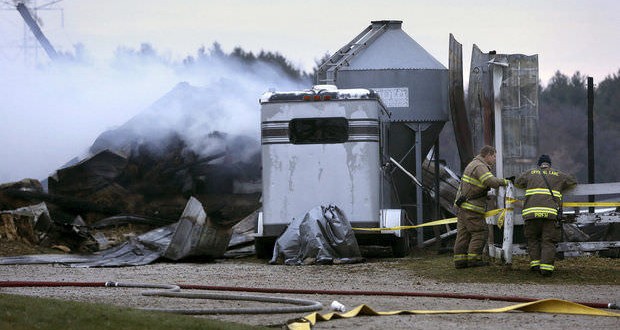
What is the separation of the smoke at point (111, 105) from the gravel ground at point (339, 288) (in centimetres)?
645

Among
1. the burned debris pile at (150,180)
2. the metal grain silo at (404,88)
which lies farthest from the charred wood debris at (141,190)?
the metal grain silo at (404,88)

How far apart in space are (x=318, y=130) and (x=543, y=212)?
573 centimetres

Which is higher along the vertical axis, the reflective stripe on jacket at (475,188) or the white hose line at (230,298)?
the reflective stripe on jacket at (475,188)

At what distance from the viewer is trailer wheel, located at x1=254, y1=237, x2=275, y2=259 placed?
2117cm

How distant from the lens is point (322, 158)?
2086 cm

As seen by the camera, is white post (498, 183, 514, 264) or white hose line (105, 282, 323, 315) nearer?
white hose line (105, 282, 323, 315)

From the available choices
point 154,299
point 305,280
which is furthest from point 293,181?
point 154,299

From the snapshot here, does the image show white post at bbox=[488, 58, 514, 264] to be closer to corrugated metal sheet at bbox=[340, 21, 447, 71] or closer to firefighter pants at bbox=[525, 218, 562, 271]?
firefighter pants at bbox=[525, 218, 562, 271]

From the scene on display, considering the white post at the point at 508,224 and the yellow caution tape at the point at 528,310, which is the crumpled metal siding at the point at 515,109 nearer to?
the white post at the point at 508,224

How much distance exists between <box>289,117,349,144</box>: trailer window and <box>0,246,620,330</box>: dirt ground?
228 cm

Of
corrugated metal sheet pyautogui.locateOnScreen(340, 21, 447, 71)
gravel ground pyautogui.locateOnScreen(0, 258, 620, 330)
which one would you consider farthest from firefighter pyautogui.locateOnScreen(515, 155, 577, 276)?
corrugated metal sheet pyautogui.locateOnScreen(340, 21, 447, 71)

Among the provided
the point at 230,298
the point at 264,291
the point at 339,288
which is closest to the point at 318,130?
the point at 339,288

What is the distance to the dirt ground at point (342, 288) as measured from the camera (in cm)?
1066

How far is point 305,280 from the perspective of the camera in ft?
52.6
